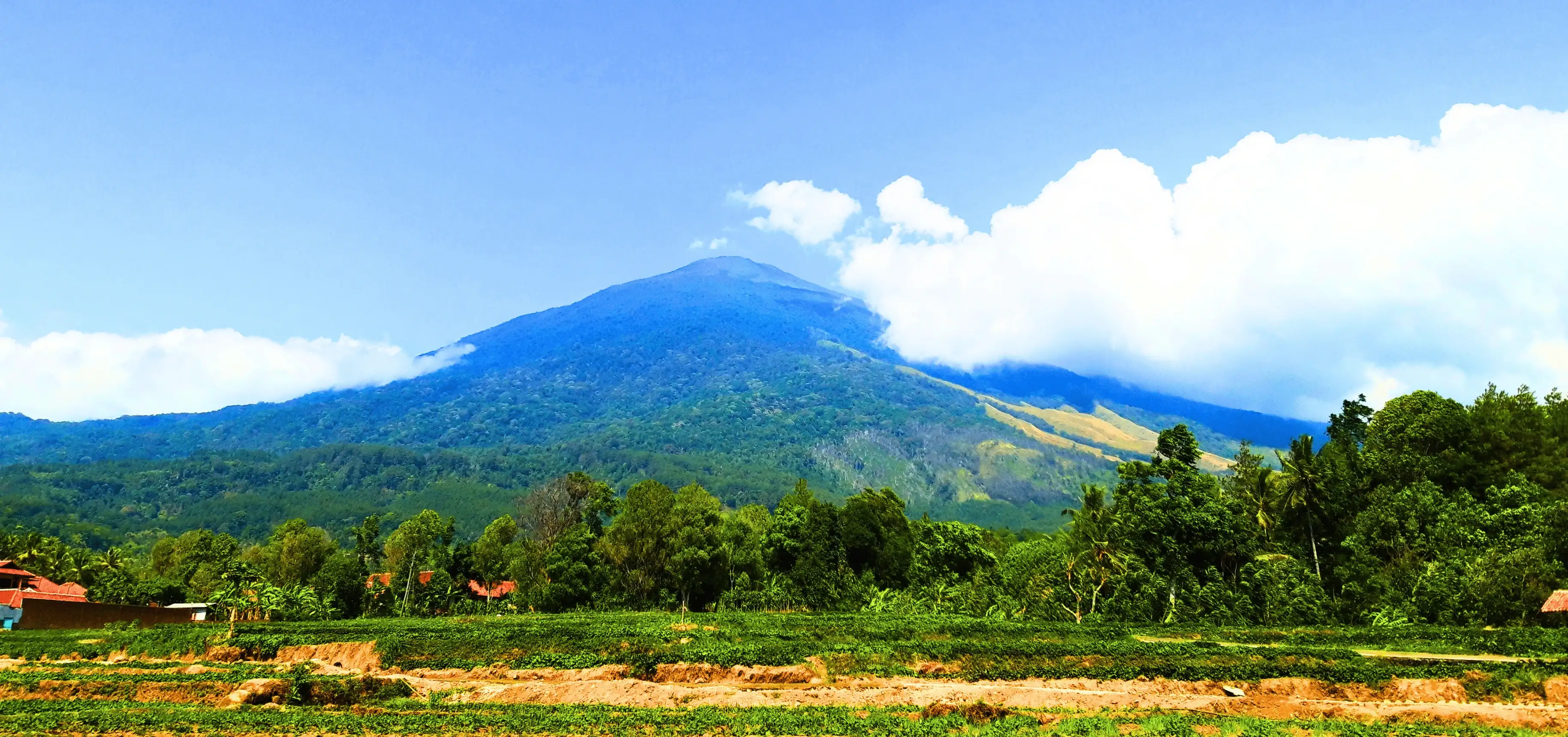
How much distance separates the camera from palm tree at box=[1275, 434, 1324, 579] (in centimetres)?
4691

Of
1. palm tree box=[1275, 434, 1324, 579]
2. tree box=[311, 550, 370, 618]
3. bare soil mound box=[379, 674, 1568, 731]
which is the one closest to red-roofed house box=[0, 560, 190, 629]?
tree box=[311, 550, 370, 618]

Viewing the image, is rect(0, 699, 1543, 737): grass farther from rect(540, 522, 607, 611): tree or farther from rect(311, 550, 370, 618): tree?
rect(311, 550, 370, 618): tree

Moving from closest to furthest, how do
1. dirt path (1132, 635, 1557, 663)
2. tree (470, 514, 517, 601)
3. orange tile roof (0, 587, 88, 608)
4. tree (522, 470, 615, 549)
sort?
dirt path (1132, 635, 1557, 663) < orange tile roof (0, 587, 88, 608) < tree (522, 470, 615, 549) < tree (470, 514, 517, 601)

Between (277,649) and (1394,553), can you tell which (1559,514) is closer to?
(1394,553)

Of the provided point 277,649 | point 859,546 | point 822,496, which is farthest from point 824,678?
point 822,496

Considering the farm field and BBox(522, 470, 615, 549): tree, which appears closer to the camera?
the farm field

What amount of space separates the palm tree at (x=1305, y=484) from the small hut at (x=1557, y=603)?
1329 cm

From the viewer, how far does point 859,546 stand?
188ft

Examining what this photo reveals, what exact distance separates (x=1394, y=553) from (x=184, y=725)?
168ft

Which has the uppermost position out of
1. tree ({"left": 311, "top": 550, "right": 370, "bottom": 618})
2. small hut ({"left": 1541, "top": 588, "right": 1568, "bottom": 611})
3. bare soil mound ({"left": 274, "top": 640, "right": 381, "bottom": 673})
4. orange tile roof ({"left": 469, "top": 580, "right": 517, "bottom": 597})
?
small hut ({"left": 1541, "top": 588, "right": 1568, "bottom": 611})

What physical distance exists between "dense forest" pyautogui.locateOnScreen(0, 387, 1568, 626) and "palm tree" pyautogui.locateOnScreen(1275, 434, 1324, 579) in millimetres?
163

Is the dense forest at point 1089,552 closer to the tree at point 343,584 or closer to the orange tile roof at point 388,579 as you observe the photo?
the tree at point 343,584

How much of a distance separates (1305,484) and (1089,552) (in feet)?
44.4

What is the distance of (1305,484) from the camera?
47.1 metres
